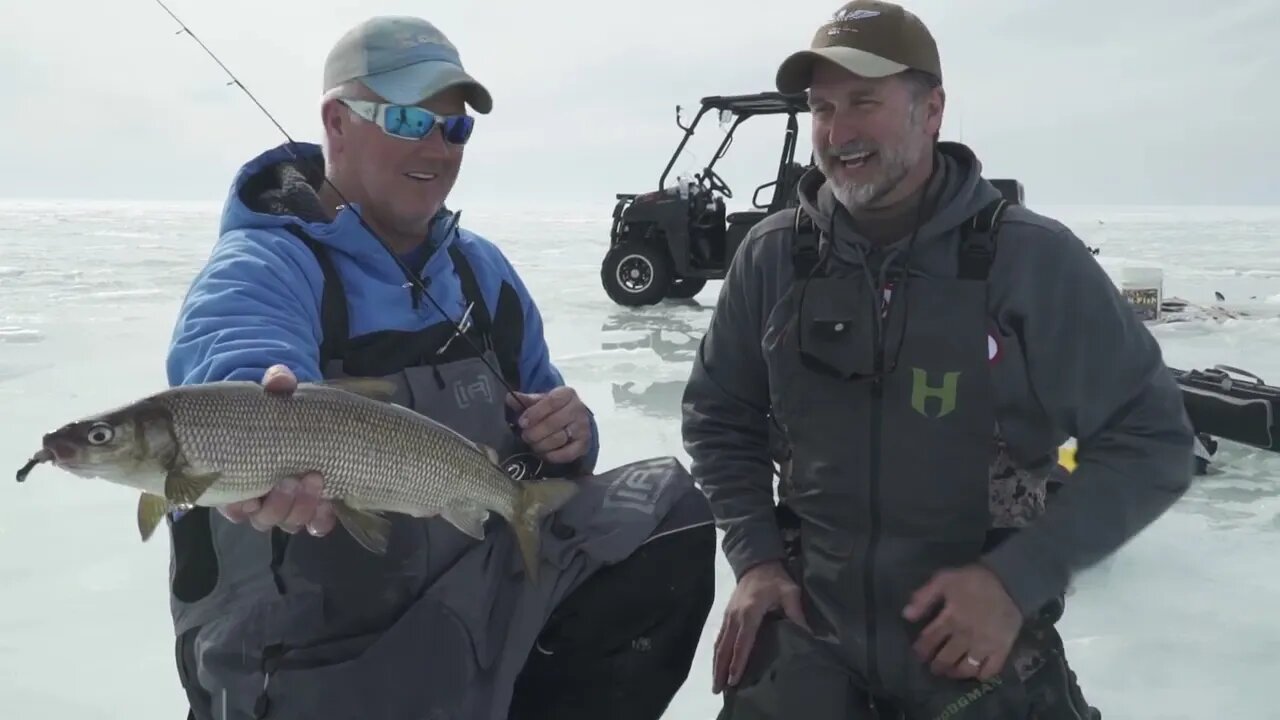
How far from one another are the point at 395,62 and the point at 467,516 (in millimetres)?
1148

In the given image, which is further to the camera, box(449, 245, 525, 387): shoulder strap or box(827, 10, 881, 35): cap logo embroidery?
box(449, 245, 525, 387): shoulder strap

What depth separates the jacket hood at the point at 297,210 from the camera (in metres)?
2.31

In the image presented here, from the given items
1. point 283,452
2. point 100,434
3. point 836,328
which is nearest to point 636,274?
point 836,328

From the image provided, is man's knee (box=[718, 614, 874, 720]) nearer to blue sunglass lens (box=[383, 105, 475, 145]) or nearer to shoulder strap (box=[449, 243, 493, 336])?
shoulder strap (box=[449, 243, 493, 336])

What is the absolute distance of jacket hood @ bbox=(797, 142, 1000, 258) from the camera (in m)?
2.24

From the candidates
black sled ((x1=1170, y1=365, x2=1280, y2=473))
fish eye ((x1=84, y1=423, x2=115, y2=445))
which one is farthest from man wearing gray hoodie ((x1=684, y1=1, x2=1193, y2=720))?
black sled ((x1=1170, y1=365, x2=1280, y2=473))

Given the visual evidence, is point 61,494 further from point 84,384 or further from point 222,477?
point 222,477

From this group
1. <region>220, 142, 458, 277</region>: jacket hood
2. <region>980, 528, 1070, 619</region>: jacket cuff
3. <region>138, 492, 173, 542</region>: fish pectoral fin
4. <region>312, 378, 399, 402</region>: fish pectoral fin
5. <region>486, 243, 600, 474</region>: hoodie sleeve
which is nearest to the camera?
<region>138, 492, 173, 542</region>: fish pectoral fin

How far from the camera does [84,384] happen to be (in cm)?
682

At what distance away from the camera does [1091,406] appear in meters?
2.15

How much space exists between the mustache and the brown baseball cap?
157 millimetres

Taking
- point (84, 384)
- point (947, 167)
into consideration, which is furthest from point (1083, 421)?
point (84, 384)

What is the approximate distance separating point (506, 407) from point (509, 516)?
381mm

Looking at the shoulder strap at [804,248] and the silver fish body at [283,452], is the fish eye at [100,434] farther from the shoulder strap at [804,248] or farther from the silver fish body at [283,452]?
the shoulder strap at [804,248]
